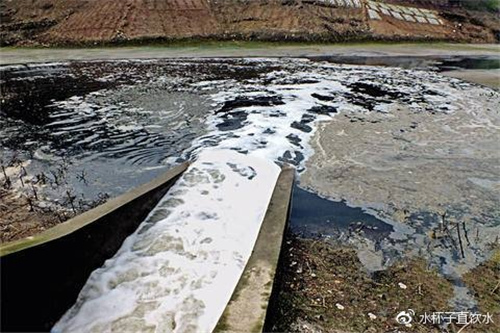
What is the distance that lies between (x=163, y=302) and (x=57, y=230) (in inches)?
47.5

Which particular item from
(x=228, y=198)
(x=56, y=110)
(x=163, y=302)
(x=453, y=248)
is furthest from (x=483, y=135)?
(x=56, y=110)

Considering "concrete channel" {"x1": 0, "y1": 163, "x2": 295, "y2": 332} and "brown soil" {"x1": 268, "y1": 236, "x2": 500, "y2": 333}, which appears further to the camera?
"brown soil" {"x1": 268, "y1": 236, "x2": 500, "y2": 333}

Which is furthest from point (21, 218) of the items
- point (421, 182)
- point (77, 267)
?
point (421, 182)

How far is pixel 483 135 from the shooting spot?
29.7 ft

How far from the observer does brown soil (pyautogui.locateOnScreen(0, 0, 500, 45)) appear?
92.0 ft

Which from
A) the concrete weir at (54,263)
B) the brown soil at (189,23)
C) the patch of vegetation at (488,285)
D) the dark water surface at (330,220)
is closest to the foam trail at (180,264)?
the concrete weir at (54,263)

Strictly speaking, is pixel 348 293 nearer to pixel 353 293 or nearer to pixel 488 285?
pixel 353 293

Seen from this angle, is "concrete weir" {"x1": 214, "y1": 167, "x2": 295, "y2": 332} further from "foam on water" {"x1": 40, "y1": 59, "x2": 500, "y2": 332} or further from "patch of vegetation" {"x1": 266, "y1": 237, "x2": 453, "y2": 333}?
"foam on water" {"x1": 40, "y1": 59, "x2": 500, "y2": 332}

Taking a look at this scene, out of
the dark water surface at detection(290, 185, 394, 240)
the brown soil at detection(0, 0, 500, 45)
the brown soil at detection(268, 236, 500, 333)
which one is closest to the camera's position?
the brown soil at detection(268, 236, 500, 333)

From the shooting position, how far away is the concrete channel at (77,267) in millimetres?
3309

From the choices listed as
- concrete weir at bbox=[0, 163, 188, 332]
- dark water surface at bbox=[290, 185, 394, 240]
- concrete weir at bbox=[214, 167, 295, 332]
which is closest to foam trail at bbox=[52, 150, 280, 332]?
concrete weir at bbox=[0, 163, 188, 332]

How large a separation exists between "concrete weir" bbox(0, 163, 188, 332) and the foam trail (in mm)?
133

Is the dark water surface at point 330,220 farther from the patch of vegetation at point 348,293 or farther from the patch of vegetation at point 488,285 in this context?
the patch of vegetation at point 488,285

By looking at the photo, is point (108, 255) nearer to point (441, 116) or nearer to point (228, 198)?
point (228, 198)
